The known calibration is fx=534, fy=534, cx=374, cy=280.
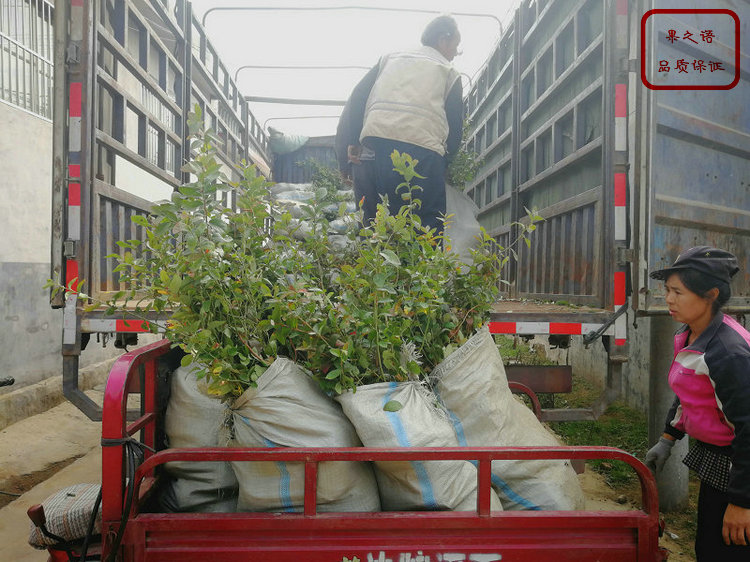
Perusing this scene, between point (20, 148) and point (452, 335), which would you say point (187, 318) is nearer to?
point (452, 335)

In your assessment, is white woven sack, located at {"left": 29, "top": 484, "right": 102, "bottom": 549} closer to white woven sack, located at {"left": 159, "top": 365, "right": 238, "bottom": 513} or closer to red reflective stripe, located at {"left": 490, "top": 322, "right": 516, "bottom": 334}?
white woven sack, located at {"left": 159, "top": 365, "right": 238, "bottom": 513}

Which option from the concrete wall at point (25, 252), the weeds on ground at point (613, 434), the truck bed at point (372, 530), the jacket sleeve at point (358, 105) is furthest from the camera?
the concrete wall at point (25, 252)

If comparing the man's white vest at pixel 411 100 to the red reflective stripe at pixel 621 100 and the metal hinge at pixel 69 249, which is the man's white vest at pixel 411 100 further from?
the metal hinge at pixel 69 249

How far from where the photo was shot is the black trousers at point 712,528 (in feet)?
5.57

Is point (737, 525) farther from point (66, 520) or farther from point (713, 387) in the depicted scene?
point (66, 520)

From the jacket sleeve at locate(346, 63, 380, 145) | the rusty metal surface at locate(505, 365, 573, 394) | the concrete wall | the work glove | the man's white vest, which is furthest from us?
the concrete wall

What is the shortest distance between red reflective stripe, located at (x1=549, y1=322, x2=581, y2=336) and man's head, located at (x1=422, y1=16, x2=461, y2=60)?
1745 mm

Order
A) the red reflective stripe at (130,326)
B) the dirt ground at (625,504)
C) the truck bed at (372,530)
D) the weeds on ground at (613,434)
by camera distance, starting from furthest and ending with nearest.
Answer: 1. the weeds on ground at (613,434)
2. the dirt ground at (625,504)
3. the red reflective stripe at (130,326)
4. the truck bed at (372,530)

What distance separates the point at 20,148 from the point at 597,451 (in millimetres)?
5276

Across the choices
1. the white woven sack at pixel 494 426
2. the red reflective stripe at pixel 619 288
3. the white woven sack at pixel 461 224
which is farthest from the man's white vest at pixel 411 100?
the white woven sack at pixel 494 426

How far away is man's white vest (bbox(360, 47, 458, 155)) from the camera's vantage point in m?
2.91

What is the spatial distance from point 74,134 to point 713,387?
8.78ft

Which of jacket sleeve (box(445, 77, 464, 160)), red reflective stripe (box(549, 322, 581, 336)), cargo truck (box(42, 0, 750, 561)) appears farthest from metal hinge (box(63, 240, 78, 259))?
red reflective stripe (box(549, 322, 581, 336))

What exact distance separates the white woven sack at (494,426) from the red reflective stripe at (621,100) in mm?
1490
